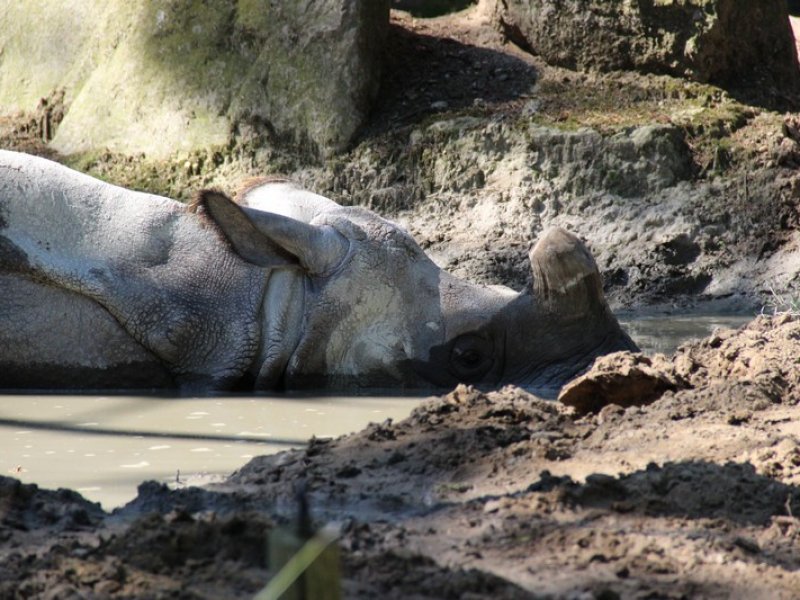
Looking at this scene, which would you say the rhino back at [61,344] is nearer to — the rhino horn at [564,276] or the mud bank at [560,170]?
the rhino horn at [564,276]

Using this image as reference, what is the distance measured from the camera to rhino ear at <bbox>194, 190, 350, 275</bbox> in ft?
22.4

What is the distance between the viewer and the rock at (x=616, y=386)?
17.3 ft

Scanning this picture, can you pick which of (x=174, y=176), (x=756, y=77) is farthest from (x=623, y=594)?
(x=756, y=77)

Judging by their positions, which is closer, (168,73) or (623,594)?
A: (623,594)

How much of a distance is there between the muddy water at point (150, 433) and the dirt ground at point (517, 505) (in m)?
0.45

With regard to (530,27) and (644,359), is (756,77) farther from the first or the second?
(644,359)

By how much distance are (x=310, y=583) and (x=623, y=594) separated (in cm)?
143

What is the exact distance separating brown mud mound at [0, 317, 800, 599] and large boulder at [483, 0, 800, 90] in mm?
6417

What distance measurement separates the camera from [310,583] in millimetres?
1711

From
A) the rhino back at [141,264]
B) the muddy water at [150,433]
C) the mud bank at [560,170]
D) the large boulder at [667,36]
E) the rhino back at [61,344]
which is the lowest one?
the muddy water at [150,433]

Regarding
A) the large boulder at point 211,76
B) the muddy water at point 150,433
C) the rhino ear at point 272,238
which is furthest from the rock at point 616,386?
the large boulder at point 211,76

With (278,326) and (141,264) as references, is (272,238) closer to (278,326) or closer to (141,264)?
(278,326)

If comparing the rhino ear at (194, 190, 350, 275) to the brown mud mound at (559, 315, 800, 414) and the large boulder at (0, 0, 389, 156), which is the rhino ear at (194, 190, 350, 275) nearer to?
the brown mud mound at (559, 315, 800, 414)

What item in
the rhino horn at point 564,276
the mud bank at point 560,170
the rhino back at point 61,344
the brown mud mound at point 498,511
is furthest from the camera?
the mud bank at point 560,170
